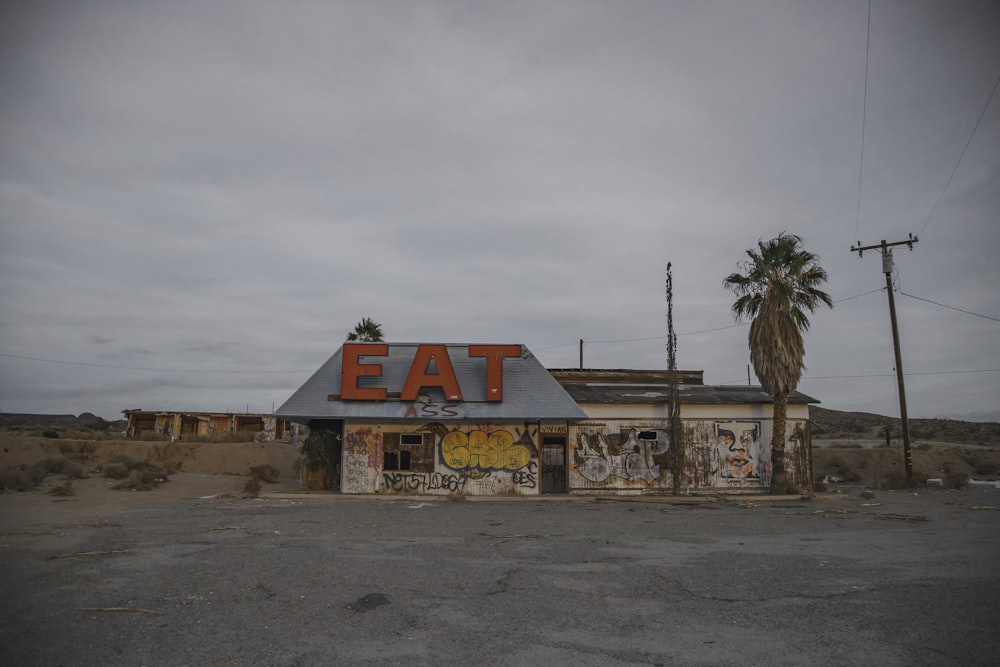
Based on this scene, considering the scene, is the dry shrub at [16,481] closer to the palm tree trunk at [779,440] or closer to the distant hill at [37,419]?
the palm tree trunk at [779,440]

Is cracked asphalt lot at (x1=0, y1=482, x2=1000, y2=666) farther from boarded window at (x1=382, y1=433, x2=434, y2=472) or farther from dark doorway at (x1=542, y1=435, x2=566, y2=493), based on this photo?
dark doorway at (x1=542, y1=435, x2=566, y2=493)

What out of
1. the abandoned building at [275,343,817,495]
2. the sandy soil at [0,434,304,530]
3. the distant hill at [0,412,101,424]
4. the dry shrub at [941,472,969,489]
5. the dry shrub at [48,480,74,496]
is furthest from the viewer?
the distant hill at [0,412,101,424]

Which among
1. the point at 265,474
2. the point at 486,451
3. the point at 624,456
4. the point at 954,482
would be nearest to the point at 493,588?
the point at 486,451

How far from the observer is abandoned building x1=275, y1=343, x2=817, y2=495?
Result: 901 inches

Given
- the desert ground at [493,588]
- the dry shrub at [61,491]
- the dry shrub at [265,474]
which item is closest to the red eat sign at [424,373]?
the desert ground at [493,588]

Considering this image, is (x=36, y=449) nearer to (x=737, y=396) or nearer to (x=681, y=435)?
(x=681, y=435)

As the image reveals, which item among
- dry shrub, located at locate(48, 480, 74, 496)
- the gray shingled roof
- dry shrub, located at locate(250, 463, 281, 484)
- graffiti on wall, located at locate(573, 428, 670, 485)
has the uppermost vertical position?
the gray shingled roof

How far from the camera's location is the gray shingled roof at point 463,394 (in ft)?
73.4

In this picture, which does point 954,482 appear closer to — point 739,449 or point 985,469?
point 739,449

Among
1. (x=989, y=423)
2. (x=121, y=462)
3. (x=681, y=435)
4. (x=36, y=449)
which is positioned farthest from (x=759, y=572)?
(x=989, y=423)

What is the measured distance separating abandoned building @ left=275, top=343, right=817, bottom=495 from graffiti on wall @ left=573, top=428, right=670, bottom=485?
0.04 metres

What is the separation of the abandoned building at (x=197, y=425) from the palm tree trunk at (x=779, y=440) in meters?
36.5

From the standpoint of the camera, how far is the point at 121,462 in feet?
100

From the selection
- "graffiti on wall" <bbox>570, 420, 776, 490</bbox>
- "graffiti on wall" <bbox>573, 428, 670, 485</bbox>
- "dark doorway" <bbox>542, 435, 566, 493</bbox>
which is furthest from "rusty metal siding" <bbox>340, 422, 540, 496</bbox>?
"dark doorway" <bbox>542, 435, 566, 493</bbox>
